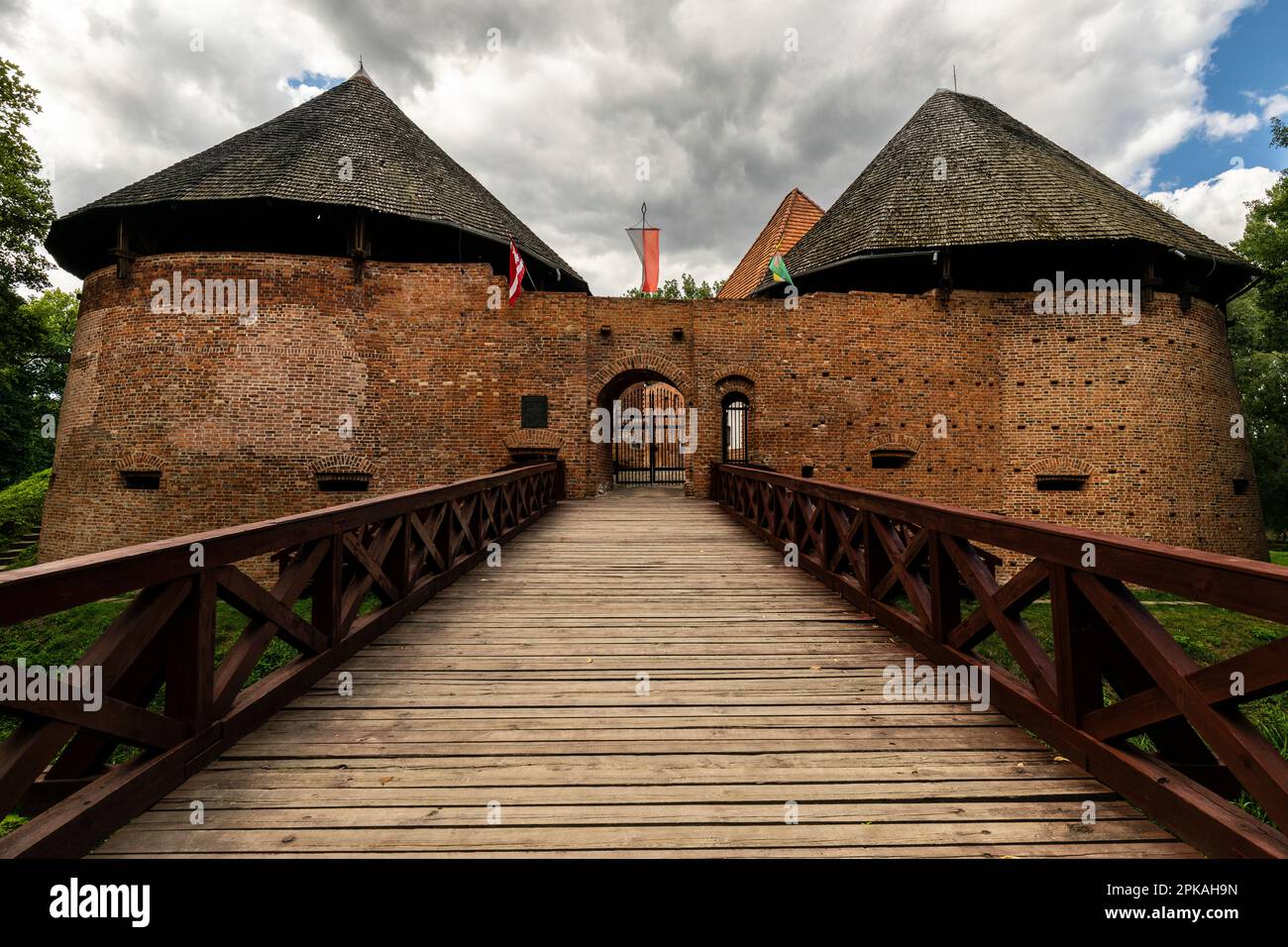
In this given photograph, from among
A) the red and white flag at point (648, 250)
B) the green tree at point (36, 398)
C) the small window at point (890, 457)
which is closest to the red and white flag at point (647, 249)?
the red and white flag at point (648, 250)

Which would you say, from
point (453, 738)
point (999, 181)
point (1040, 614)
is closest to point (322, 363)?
point (453, 738)

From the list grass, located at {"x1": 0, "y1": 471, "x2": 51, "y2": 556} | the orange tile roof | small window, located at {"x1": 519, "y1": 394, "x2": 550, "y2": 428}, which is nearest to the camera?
small window, located at {"x1": 519, "y1": 394, "x2": 550, "y2": 428}

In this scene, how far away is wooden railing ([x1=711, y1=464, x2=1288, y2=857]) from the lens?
1.54 metres

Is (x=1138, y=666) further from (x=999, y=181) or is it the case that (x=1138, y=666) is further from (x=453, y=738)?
(x=999, y=181)

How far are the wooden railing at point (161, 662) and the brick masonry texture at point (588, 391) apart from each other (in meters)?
8.82

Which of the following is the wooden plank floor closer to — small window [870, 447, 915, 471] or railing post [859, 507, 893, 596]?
railing post [859, 507, 893, 596]

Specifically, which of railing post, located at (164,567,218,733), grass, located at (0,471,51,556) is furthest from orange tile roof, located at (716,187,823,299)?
grass, located at (0,471,51,556)

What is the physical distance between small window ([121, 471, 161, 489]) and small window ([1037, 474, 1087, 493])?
1922 cm

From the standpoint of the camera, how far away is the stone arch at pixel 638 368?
12.2 meters

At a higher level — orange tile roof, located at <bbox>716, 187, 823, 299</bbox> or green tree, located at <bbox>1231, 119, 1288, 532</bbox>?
orange tile roof, located at <bbox>716, 187, 823, 299</bbox>

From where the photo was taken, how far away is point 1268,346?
21.2 m

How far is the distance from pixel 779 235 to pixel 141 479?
60.0 feet

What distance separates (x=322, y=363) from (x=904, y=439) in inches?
508

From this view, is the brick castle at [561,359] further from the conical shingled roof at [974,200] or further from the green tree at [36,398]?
the green tree at [36,398]
